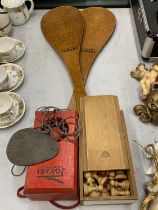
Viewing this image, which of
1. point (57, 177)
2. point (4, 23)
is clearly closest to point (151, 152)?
point (57, 177)

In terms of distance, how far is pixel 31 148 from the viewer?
0.56 meters

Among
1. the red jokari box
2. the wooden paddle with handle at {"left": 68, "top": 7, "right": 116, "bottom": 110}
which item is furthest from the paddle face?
the wooden paddle with handle at {"left": 68, "top": 7, "right": 116, "bottom": 110}

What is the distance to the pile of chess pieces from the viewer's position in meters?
0.50

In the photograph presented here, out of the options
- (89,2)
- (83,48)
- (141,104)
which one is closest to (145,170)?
(141,104)

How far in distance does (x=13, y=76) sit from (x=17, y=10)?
0.27m

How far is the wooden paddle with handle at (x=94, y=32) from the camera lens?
79 cm

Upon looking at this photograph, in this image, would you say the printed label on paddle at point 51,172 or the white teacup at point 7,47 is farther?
the white teacup at point 7,47

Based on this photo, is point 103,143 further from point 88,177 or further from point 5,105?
point 5,105

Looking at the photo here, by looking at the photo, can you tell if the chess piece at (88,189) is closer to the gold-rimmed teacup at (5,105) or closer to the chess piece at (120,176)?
the chess piece at (120,176)

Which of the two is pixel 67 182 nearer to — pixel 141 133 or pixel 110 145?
pixel 110 145

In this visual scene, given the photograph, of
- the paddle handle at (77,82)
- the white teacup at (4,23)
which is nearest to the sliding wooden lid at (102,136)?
the paddle handle at (77,82)

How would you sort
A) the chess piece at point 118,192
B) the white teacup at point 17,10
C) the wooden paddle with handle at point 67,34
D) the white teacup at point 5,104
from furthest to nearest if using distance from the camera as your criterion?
the white teacup at point 17,10
the wooden paddle with handle at point 67,34
the white teacup at point 5,104
the chess piece at point 118,192

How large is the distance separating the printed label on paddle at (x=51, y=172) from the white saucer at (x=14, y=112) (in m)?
0.20

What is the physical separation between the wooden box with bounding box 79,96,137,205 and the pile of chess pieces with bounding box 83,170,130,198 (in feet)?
0.03
